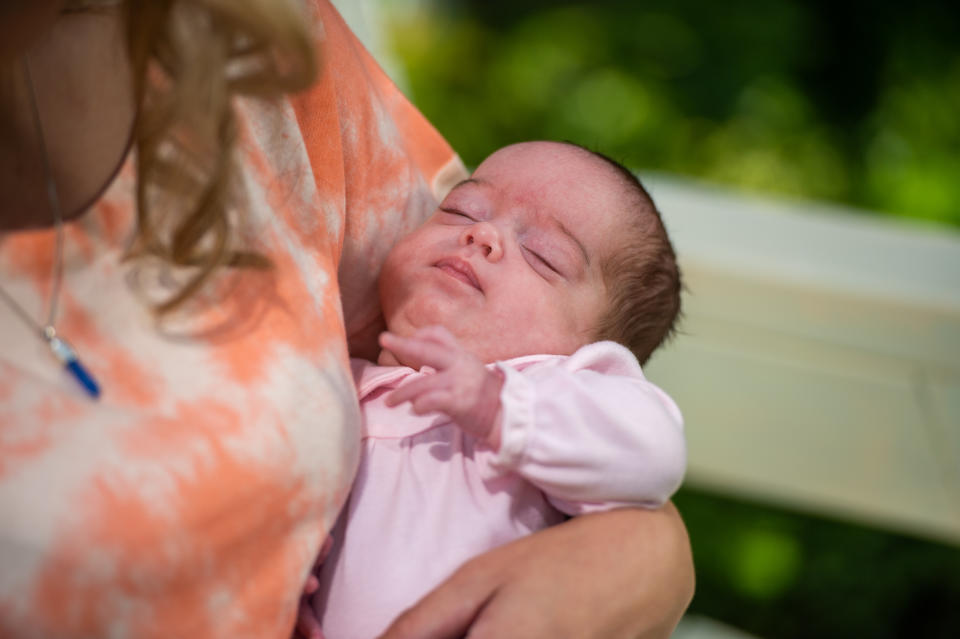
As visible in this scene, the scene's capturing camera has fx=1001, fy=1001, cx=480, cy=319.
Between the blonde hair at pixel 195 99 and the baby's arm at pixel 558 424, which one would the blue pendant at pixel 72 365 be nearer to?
the blonde hair at pixel 195 99

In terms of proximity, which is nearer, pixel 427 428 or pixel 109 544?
pixel 109 544

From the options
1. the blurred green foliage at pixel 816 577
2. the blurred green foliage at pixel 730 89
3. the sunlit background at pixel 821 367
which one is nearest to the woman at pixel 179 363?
the sunlit background at pixel 821 367

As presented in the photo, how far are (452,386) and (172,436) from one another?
10.6 inches

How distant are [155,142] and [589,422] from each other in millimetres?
448

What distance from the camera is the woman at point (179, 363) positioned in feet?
2.25

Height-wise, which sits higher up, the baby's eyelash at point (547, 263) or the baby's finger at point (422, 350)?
the baby's finger at point (422, 350)

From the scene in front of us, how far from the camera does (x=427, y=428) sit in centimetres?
102

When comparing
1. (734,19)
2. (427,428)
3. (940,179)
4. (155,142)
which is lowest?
(940,179)

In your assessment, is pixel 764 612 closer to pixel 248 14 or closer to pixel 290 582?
pixel 290 582

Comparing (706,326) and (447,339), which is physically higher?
(447,339)

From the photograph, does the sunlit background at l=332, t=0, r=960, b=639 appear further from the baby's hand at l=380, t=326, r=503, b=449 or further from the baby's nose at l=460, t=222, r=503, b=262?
the baby's hand at l=380, t=326, r=503, b=449

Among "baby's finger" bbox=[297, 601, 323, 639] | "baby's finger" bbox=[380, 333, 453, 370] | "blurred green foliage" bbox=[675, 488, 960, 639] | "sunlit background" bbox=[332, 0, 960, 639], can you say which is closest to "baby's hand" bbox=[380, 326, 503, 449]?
"baby's finger" bbox=[380, 333, 453, 370]

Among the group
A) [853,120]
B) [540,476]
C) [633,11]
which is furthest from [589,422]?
[633,11]

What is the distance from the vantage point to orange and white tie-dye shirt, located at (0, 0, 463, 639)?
671 mm
